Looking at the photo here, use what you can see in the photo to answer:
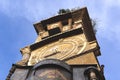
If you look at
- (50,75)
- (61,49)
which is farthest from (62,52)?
(50,75)

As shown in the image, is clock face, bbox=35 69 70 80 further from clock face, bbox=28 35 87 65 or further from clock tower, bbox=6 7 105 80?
clock face, bbox=28 35 87 65

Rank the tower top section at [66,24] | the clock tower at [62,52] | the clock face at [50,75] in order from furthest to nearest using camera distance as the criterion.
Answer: the tower top section at [66,24]
the clock tower at [62,52]
the clock face at [50,75]

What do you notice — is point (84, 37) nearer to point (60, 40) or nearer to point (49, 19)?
point (60, 40)

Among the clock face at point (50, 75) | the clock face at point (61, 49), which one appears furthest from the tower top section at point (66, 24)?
the clock face at point (50, 75)

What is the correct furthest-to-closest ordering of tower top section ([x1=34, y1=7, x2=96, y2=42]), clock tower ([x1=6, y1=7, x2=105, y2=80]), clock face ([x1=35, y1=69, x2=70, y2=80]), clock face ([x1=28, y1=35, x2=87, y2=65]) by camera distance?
tower top section ([x1=34, y1=7, x2=96, y2=42])
clock face ([x1=28, y1=35, x2=87, y2=65])
clock tower ([x1=6, y1=7, x2=105, y2=80])
clock face ([x1=35, y1=69, x2=70, y2=80])

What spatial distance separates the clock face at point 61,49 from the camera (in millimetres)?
15797

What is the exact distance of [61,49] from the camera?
1672 cm

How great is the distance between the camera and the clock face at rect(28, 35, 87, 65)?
15.8 metres

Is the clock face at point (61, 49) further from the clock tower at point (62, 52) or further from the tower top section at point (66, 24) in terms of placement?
the tower top section at point (66, 24)

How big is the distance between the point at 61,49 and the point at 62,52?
1.94ft

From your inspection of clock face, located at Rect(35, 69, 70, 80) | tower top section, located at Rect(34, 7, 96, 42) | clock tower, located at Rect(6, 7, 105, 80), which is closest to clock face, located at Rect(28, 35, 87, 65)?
clock tower, located at Rect(6, 7, 105, 80)

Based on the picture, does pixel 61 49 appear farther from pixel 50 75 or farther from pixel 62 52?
pixel 50 75

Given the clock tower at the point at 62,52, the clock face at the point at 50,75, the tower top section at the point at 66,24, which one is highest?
the tower top section at the point at 66,24

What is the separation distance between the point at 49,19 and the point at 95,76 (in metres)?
11.2
